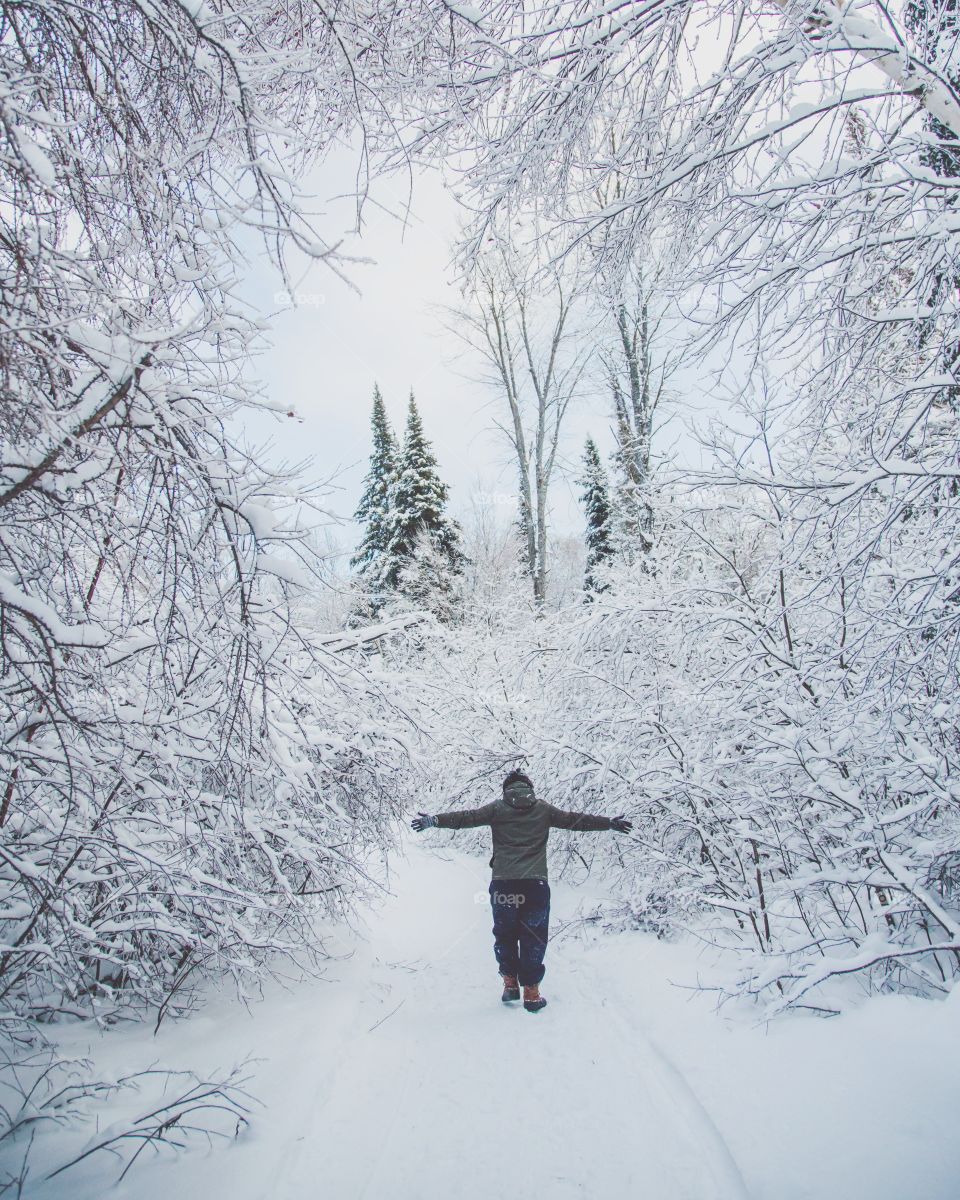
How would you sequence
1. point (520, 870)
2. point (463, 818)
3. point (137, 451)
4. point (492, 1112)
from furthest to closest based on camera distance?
point (463, 818) → point (520, 870) → point (492, 1112) → point (137, 451)

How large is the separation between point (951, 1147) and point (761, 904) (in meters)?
1.85

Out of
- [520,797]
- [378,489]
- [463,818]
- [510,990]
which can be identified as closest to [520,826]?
[520,797]

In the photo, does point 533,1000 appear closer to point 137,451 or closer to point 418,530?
point 137,451

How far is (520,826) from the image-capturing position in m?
4.45

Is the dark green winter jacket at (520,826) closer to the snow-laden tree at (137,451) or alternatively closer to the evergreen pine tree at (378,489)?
the snow-laden tree at (137,451)

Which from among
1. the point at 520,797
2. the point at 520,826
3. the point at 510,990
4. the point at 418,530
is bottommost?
the point at 510,990

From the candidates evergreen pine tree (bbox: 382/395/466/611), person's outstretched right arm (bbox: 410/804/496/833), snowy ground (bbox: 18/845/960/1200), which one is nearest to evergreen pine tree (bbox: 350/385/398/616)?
evergreen pine tree (bbox: 382/395/466/611)

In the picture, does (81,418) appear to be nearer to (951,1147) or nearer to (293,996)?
(951,1147)

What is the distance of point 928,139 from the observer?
2.09 metres

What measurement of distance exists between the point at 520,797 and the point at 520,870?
1.76 feet

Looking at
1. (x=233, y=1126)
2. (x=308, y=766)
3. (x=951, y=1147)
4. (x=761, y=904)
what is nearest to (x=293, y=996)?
(x=233, y=1126)

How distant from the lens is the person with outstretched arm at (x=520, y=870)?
4.13 meters

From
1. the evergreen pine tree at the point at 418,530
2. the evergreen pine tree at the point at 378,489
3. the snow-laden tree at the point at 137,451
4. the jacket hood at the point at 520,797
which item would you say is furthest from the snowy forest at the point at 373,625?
the evergreen pine tree at the point at 378,489

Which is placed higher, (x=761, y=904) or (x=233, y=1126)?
(x=761, y=904)
